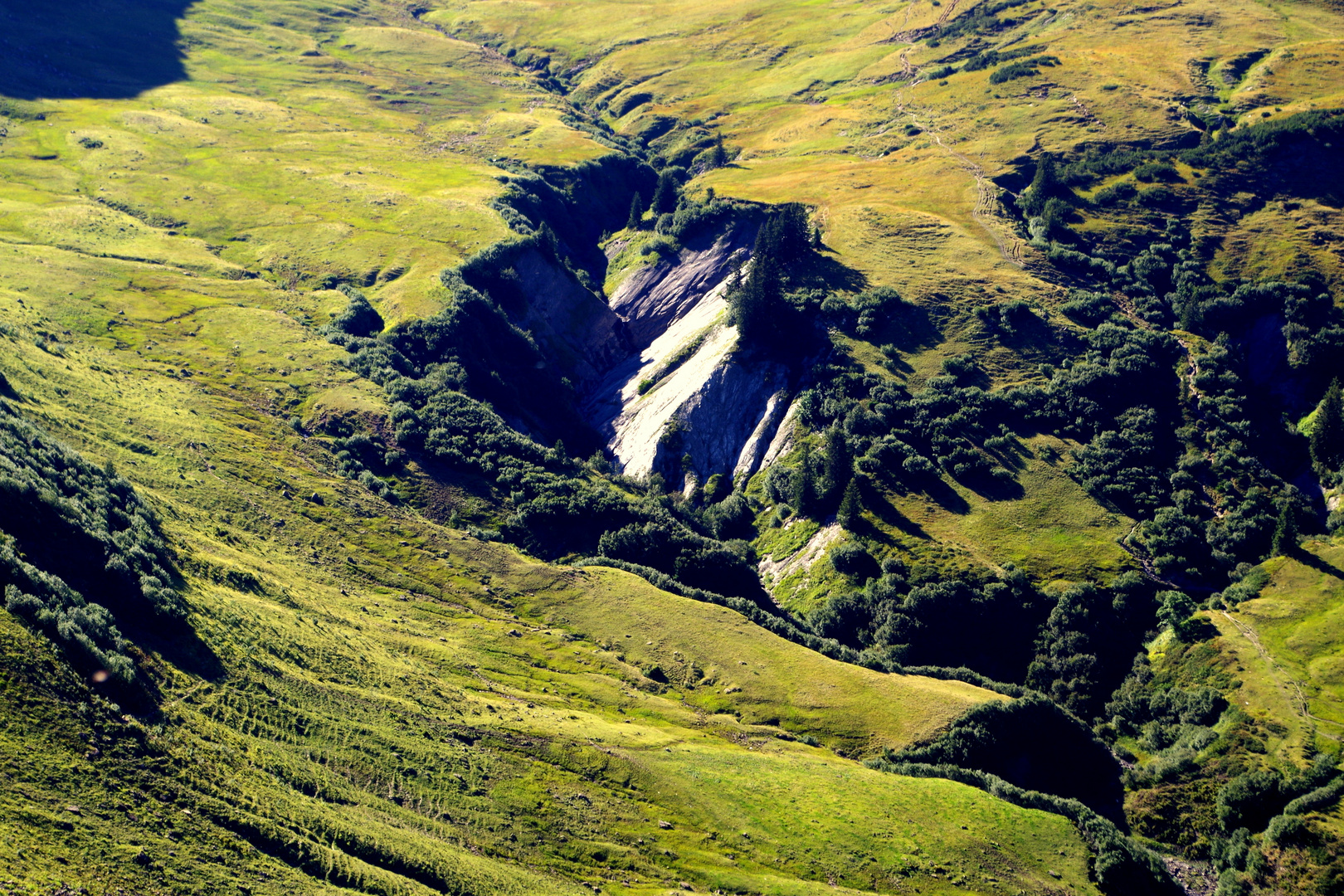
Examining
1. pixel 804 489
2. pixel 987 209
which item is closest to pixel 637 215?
pixel 987 209

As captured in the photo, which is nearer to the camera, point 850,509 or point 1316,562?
point 1316,562

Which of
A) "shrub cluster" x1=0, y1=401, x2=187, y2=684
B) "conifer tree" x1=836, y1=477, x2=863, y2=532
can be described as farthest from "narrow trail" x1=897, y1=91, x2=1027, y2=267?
"shrub cluster" x1=0, y1=401, x2=187, y2=684

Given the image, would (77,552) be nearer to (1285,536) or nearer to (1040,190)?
(1285,536)

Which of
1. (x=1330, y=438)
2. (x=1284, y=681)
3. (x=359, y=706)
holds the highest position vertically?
(x=359, y=706)

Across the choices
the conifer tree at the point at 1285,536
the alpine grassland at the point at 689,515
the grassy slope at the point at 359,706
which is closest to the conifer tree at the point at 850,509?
the alpine grassland at the point at 689,515

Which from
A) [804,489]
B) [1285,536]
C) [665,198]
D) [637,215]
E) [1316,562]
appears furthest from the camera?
[637,215]

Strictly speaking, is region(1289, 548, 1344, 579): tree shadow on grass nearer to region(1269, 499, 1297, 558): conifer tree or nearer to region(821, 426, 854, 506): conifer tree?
region(1269, 499, 1297, 558): conifer tree

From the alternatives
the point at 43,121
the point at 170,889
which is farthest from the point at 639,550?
the point at 43,121

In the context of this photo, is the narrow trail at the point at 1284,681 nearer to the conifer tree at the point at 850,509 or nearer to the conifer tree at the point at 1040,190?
the conifer tree at the point at 850,509
